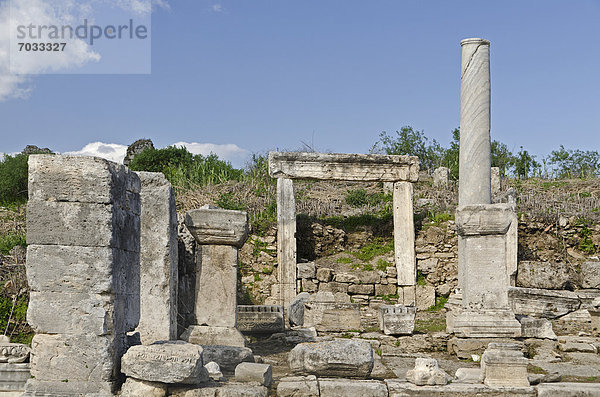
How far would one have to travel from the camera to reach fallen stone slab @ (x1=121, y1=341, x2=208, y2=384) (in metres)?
5.20

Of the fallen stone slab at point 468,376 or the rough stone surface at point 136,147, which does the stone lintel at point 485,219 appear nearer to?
the fallen stone slab at point 468,376

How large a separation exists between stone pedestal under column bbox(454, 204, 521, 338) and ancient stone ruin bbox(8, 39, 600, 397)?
0.06ft

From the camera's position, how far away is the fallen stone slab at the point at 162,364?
5199 millimetres

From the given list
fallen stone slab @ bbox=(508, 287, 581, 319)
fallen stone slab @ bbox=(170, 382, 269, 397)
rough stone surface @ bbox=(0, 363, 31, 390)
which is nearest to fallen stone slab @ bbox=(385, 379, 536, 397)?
fallen stone slab @ bbox=(170, 382, 269, 397)

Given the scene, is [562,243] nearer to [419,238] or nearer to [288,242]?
[419,238]

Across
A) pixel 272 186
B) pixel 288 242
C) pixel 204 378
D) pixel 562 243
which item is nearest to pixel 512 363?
pixel 204 378

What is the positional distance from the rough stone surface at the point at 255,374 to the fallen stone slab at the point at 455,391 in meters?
1.15

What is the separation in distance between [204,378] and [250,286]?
9.23m

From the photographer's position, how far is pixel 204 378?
5500 millimetres

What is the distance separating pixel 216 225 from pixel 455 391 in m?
3.63

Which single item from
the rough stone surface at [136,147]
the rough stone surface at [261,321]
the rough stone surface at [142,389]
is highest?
the rough stone surface at [136,147]

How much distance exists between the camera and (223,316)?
8.04m

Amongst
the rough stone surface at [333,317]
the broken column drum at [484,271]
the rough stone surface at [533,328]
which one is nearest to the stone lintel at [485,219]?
the broken column drum at [484,271]

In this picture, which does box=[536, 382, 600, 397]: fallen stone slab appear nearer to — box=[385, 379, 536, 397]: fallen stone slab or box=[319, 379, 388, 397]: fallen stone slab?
box=[385, 379, 536, 397]: fallen stone slab
